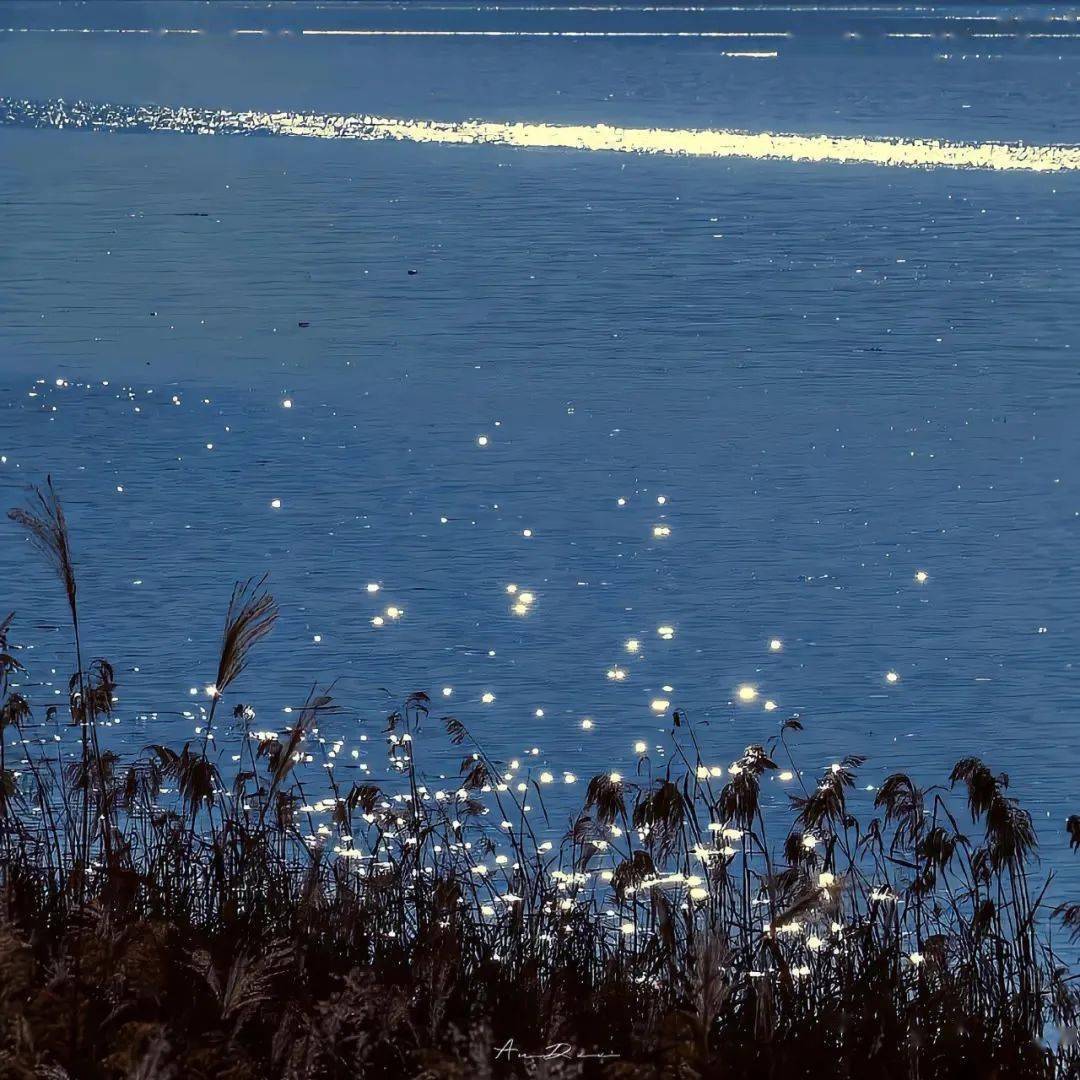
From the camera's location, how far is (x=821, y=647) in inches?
250

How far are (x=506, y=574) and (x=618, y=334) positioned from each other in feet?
15.3

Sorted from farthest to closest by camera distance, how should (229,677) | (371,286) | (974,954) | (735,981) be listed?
(371,286)
(974,954)
(735,981)
(229,677)

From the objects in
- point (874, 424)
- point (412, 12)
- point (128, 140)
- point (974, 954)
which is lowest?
point (974, 954)

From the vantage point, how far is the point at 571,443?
8.95m

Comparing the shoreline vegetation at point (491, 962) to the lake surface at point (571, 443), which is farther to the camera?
the lake surface at point (571, 443)

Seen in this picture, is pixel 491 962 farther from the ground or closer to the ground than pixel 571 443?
closer to the ground

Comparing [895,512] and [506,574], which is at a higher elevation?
[895,512]

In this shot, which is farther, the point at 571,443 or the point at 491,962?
the point at 571,443

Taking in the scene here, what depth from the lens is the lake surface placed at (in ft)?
19.7

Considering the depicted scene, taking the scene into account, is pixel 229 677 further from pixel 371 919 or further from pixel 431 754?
pixel 431 754

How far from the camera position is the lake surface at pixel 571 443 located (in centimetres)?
601

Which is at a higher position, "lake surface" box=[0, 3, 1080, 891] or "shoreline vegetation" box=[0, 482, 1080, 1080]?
"lake surface" box=[0, 3, 1080, 891]

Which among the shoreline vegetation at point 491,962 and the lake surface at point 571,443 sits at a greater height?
the lake surface at point 571,443

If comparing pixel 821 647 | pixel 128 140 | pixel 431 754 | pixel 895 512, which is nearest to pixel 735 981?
pixel 431 754
